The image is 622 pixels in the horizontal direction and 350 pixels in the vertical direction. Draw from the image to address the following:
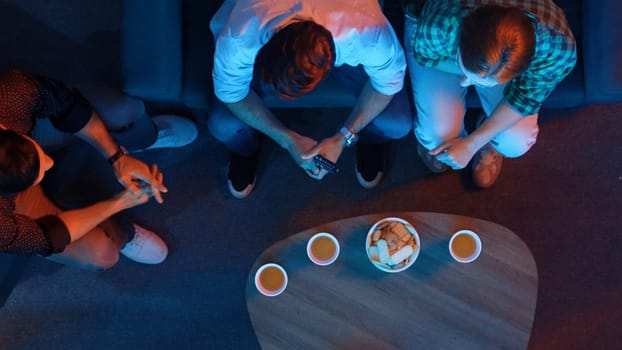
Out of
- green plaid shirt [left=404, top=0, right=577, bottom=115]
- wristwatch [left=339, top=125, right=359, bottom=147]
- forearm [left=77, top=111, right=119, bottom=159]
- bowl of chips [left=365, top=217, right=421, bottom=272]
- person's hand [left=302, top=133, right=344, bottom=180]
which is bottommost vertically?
bowl of chips [left=365, top=217, right=421, bottom=272]

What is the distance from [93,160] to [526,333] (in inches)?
69.5

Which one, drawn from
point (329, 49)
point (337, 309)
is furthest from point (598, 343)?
point (329, 49)

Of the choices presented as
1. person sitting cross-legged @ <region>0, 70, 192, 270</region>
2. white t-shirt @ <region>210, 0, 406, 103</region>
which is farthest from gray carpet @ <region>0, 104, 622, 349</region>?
white t-shirt @ <region>210, 0, 406, 103</region>

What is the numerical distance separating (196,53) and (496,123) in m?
1.06

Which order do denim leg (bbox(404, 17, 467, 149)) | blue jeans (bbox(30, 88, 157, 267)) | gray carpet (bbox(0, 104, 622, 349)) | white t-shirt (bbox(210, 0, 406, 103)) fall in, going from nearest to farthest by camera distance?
white t-shirt (bbox(210, 0, 406, 103))
blue jeans (bbox(30, 88, 157, 267))
denim leg (bbox(404, 17, 467, 149))
gray carpet (bbox(0, 104, 622, 349))

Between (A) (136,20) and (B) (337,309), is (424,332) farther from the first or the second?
(A) (136,20)

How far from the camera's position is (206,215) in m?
2.08

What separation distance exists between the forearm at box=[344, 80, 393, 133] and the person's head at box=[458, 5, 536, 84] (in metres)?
0.37

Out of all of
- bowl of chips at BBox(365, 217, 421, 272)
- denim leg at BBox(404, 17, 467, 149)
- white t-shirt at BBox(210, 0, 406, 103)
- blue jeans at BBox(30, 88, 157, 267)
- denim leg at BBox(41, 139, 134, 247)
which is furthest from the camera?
denim leg at BBox(41, 139, 134, 247)

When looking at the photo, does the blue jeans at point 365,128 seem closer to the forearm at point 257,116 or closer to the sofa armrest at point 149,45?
the forearm at point 257,116

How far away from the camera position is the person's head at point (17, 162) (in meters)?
1.25

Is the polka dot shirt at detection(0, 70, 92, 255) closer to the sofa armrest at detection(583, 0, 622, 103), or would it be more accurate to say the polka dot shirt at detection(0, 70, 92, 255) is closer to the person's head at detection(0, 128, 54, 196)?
the person's head at detection(0, 128, 54, 196)

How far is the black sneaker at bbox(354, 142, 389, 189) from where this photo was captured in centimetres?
203

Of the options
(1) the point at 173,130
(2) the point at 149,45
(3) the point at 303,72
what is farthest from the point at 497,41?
(1) the point at 173,130
